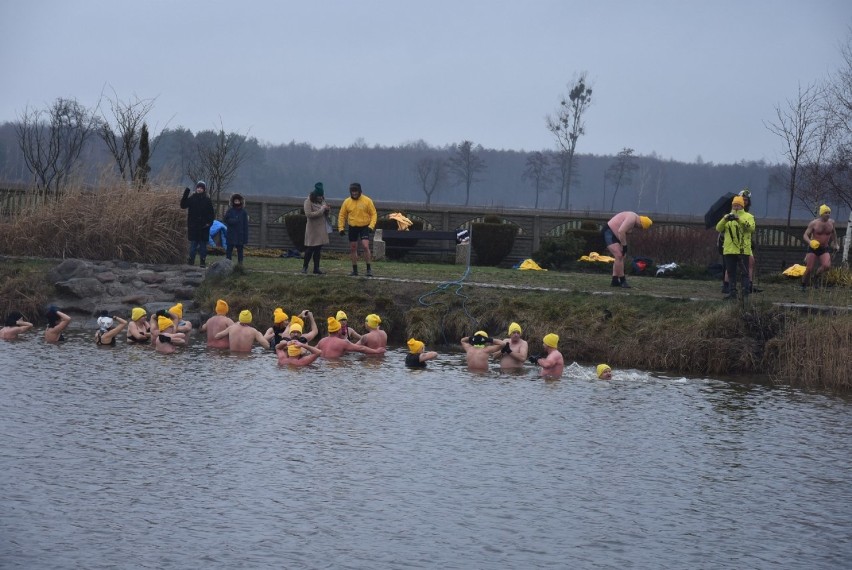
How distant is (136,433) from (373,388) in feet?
13.5

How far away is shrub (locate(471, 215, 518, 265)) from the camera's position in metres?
33.0

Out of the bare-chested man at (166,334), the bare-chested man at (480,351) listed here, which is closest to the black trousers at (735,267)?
the bare-chested man at (480,351)

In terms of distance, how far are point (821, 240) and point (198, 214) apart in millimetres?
12265

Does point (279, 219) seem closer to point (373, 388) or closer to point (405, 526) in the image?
point (373, 388)

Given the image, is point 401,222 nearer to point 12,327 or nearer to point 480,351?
point 12,327

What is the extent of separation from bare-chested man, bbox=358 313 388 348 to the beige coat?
15.2 feet

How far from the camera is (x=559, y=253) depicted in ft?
101

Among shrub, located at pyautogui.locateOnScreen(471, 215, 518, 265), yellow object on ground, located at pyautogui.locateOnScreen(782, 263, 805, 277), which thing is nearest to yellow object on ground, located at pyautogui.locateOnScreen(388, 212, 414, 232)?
shrub, located at pyautogui.locateOnScreen(471, 215, 518, 265)

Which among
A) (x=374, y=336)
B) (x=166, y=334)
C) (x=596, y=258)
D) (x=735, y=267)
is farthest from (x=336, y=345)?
(x=596, y=258)

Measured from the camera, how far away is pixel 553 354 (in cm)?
1770

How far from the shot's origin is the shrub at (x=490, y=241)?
3300cm

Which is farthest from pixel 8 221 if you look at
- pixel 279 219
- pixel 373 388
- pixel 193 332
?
pixel 373 388

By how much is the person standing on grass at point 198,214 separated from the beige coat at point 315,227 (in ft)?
6.58

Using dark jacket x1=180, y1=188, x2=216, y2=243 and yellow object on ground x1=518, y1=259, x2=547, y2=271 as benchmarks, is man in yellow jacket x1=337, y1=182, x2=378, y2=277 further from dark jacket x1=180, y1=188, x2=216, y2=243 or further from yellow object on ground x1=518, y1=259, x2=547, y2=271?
yellow object on ground x1=518, y1=259, x2=547, y2=271
